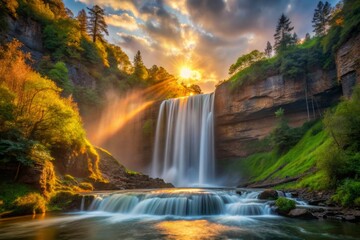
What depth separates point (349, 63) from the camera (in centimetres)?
3097

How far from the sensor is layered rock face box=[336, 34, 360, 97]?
29.9 metres

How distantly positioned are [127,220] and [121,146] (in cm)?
4434

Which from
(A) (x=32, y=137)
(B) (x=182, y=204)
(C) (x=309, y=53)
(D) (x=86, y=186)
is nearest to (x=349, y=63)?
(C) (x=309, y=53)

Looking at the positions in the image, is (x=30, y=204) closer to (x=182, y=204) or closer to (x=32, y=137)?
(x=32, y=137)

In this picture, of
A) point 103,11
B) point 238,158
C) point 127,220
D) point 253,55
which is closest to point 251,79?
point 253,55

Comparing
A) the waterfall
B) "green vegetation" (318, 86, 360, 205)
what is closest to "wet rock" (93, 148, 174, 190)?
the waterfall

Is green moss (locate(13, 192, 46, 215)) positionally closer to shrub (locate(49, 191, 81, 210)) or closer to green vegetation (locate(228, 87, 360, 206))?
shrub (locate(49, 191, 81, 210))

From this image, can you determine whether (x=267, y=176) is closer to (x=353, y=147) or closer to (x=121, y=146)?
(x=353, y=147)

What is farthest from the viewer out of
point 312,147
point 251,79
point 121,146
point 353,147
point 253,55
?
point 121,146

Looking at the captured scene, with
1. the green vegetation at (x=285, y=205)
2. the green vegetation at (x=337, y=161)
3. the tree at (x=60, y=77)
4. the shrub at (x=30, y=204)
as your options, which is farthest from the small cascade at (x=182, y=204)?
the tree at (x=60, y=77)

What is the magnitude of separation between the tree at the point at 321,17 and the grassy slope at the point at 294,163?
28.7 meters

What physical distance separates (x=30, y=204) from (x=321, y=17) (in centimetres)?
6527

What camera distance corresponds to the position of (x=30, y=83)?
918 inches

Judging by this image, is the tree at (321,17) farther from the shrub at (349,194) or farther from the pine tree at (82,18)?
the pine tree at (82,18)
